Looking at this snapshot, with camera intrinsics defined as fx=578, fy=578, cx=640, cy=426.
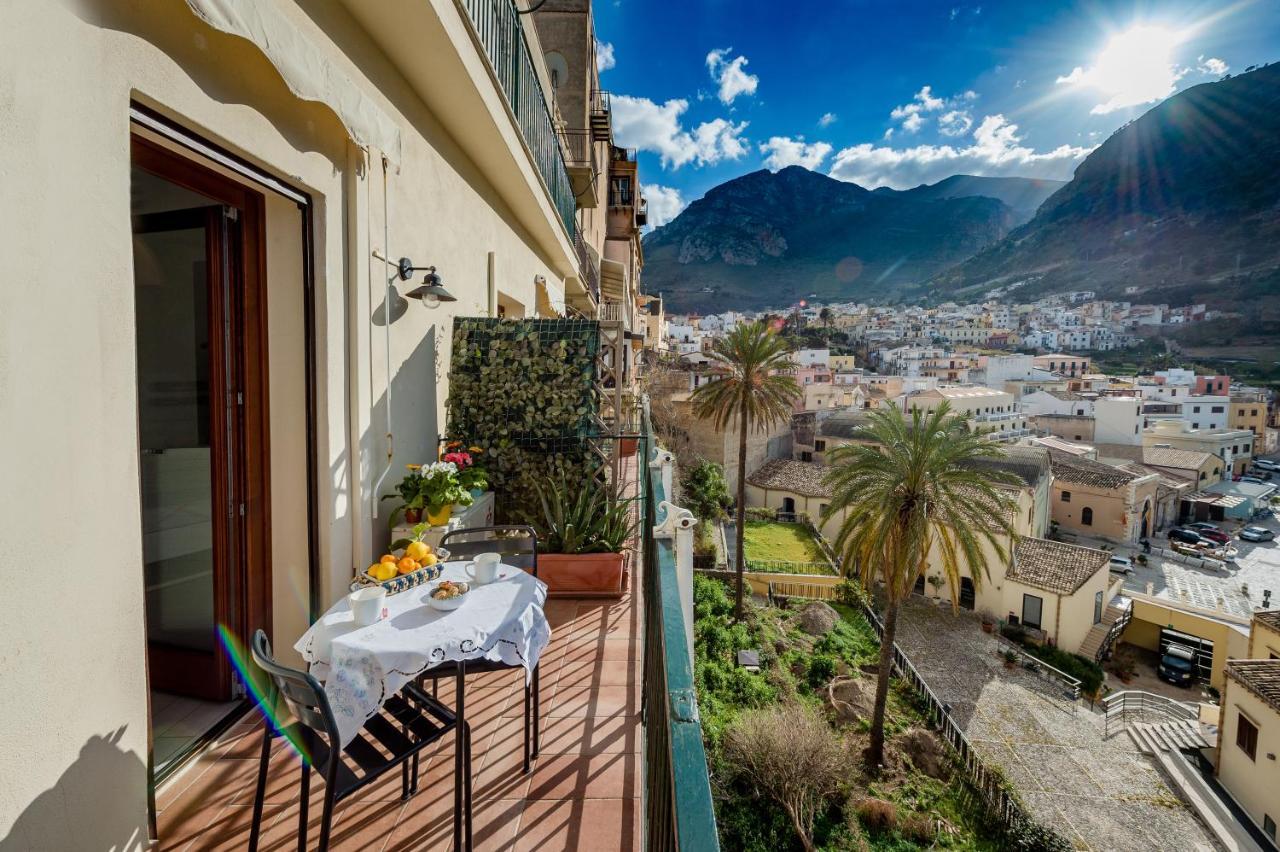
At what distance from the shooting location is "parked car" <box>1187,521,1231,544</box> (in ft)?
102

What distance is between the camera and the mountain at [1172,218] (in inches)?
3334

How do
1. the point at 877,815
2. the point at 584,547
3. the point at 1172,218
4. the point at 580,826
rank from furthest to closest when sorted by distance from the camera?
the point at 1172,218 → the point at 877,815 → the point at 584,547 → the point at 580,826

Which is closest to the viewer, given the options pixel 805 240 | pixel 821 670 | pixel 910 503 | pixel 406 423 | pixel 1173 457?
pixel 406 423

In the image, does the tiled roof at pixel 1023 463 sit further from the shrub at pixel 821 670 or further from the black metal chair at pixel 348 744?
the black metal chair at pixel 348 744

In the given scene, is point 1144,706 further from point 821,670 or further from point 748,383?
point 748,383

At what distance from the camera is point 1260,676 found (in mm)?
13453

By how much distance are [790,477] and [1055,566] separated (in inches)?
478

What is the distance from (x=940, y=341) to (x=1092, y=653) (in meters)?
71.7

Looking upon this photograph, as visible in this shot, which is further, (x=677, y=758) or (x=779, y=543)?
(x=779, y=543)

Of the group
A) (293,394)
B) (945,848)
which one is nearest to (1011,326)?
(945,848)

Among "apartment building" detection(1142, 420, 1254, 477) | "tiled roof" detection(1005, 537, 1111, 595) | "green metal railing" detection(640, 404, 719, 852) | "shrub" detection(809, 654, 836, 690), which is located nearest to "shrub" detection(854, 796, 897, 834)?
"shrub" detection(809, 654, 836, 690)

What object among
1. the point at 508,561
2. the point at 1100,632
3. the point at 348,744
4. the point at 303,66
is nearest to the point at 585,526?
the point at 508,561

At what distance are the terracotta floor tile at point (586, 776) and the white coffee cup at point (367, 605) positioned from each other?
3.26 feet

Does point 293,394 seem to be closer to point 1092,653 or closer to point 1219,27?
point 1092,653
